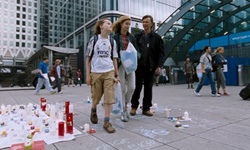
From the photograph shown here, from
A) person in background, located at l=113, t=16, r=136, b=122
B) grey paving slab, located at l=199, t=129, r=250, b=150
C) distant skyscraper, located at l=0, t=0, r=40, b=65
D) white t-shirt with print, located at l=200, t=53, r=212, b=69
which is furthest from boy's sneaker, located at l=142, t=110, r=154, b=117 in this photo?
distant skyscraper, located at l=0, t=0, r=40, b=65

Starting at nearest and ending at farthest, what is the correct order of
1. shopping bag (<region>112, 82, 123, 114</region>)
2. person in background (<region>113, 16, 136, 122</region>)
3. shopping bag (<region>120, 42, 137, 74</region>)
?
1. shopping bag (<region>112, 82, 123, 114</region>)
2. shopping bag (<region>120, 42, 137, 74</region>)
3. person in background (<region>113, 16, 136, 122</region>)

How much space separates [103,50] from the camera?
3.26 meters

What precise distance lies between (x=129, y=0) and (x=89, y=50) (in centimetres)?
2543

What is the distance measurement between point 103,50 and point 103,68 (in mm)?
296

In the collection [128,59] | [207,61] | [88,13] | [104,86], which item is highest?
[88,13]

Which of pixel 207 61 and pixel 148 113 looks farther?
pixel 207 61

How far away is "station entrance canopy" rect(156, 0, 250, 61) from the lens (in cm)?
1916

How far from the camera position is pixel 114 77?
10.8 ft

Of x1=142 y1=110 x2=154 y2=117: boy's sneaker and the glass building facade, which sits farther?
the glass building facade

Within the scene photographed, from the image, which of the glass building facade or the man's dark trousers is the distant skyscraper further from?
the man's dark trousers

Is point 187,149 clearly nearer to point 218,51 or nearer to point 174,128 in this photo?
point 174,128

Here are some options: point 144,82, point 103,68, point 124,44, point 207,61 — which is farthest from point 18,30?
point 103,68

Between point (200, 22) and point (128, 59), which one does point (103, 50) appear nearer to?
point (128, 59)

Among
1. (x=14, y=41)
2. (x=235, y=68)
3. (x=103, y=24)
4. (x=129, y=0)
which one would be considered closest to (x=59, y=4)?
(x=129, y=0)
